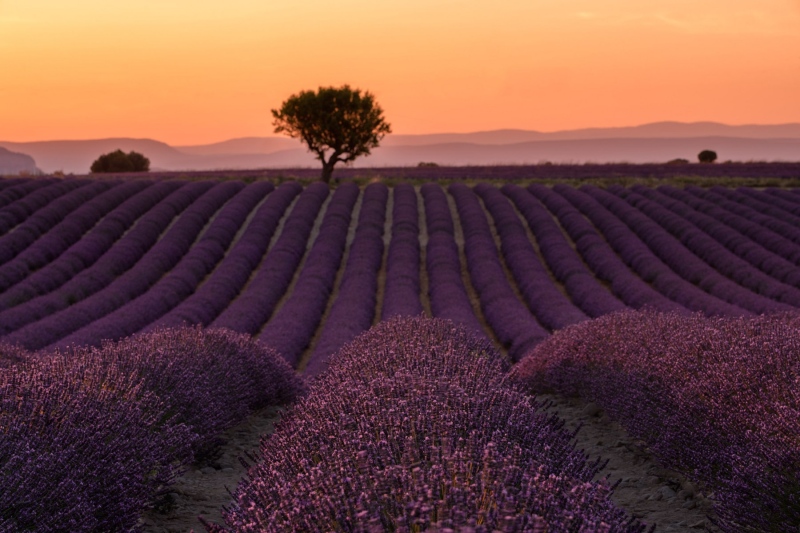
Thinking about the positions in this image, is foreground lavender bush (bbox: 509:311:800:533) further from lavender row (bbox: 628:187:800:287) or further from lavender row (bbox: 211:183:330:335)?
lavender row (bbox: 628:187:800:287)

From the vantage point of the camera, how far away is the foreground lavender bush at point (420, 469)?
2.90 meters

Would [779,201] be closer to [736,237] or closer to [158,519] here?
[736,237]

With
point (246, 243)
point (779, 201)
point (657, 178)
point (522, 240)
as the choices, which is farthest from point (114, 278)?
point (657, 178)

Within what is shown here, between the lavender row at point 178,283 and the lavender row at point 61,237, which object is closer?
the lavender row at point 178,283

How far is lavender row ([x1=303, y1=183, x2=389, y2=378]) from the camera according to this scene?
13.4m

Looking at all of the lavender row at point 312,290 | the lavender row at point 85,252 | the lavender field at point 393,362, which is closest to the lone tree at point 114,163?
the lavender row at point 85,252

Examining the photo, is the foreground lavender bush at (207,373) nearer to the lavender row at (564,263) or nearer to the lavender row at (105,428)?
the lavender row at (105,428)

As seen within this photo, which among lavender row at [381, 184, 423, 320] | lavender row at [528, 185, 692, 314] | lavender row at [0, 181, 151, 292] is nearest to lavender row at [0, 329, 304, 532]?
lavender row at [381, 184, 423, 320]

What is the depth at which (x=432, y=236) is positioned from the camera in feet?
83.9

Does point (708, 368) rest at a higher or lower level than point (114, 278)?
higher

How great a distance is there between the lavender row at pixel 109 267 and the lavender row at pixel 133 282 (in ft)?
0.95

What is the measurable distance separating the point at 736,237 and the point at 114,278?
17813 millimetres

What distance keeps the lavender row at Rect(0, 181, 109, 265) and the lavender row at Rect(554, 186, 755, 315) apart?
1725 centimetres

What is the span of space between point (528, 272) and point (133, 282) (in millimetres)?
10185
